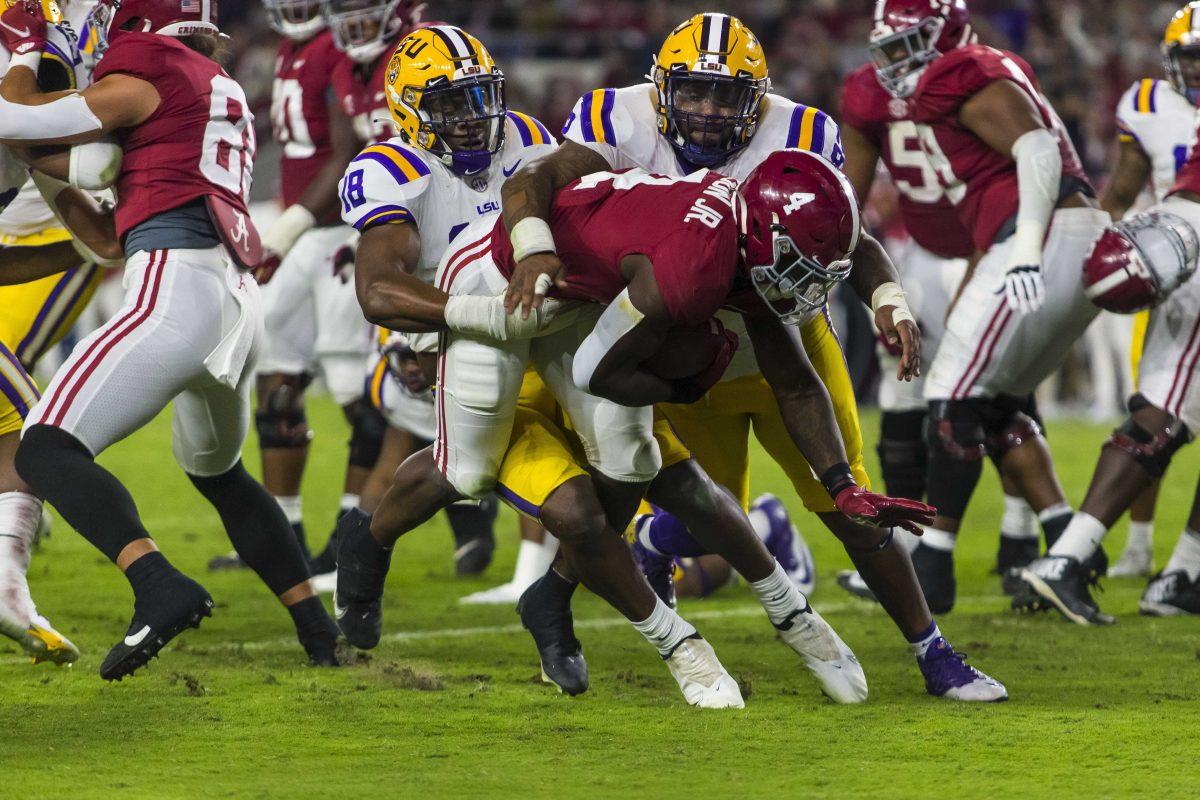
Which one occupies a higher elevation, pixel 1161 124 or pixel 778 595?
pixel 1161 124

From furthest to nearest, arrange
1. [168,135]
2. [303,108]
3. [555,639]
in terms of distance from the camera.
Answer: [303,108], [555,639], [168,135]

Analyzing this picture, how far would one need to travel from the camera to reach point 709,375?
389 cm

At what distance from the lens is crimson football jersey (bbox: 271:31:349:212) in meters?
6.80

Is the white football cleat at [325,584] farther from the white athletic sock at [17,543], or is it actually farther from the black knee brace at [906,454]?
the black knee brace at [906,454]

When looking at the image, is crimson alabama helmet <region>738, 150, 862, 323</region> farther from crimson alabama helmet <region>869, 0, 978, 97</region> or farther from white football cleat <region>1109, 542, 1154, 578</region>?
white football cleat <region>1109, 542, 1154, 578</region>

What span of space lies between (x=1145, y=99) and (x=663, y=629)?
10.5 ft

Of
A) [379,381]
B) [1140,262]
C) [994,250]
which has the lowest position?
[379,381]

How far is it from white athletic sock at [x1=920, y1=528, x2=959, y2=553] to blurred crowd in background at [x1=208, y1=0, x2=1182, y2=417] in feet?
25.6

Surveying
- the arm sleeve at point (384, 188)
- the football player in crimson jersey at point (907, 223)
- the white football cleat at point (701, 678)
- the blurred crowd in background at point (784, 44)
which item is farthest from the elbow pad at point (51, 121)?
the blurred crowd in background at point (784, 44)

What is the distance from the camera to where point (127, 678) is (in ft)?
14.4

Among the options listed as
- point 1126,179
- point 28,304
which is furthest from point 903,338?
point 28,304

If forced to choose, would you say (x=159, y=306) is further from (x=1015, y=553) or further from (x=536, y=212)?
(x=1015, y=553)

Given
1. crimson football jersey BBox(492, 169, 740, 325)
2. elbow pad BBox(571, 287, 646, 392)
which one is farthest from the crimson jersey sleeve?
elbow pad BBox(571, 287, 646, 392)

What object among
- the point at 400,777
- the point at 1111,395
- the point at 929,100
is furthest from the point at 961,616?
the point at 1111,395
